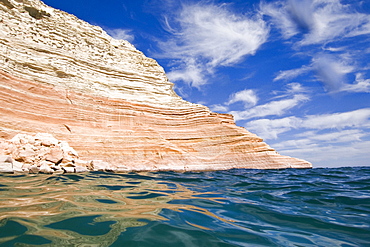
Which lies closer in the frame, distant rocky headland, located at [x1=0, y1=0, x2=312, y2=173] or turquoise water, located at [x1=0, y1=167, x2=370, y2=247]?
turquoise water, located at [x1=0, y1=167, x2=370, y2=247]

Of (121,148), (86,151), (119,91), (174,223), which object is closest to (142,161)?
(121,148)

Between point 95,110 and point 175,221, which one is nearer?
point 175,221

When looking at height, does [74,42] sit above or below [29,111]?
above

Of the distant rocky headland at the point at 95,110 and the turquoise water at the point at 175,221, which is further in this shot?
the distant rocky headland at the point at 95,110

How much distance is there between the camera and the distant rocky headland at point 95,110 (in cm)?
1051

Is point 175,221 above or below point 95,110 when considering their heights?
below

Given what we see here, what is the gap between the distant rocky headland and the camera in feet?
34.5

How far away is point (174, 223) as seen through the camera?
2.23 m

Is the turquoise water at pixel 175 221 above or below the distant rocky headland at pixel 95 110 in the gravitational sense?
below

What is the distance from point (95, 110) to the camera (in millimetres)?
12484

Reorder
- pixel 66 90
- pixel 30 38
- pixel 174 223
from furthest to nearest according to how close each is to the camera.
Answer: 1. pixel 30 38
2. pixel 66 90
3. pixel 174 223

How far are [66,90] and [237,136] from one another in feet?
32.9

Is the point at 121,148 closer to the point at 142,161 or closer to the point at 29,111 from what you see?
the point at 142,161

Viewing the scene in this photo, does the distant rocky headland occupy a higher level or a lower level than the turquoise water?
higher
